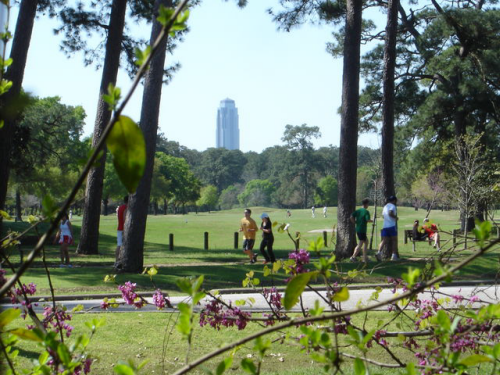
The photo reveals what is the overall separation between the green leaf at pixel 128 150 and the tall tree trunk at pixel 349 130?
15.4m

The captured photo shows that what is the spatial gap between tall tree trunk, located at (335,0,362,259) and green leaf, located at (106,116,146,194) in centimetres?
1543

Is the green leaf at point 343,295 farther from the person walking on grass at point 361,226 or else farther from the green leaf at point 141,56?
the person walking on grass at point 361,226

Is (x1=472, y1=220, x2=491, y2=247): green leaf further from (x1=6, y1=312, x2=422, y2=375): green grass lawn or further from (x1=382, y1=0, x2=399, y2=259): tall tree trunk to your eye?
(x1=382, y1=0, x2=399, y2=259): tall tree trunk

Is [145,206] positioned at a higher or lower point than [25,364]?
higher

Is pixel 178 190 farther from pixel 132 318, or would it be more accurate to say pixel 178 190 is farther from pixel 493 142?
pixel 132 318

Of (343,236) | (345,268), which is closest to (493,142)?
(343,236)

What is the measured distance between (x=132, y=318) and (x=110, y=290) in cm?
324

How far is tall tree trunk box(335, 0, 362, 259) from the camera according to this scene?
15977 mm

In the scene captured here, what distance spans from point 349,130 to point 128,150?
15.5m

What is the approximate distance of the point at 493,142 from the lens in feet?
101

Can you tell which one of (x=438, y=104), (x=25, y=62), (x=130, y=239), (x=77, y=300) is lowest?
(x=77, y=300)

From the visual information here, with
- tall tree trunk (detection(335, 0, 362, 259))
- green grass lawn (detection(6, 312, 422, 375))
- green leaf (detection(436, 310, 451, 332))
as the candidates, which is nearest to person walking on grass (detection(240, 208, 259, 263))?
tall tree trunk (detection(335, 0, 362, 259))

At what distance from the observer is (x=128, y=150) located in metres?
0.85

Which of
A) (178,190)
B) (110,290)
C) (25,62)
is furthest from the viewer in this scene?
(178,190)
